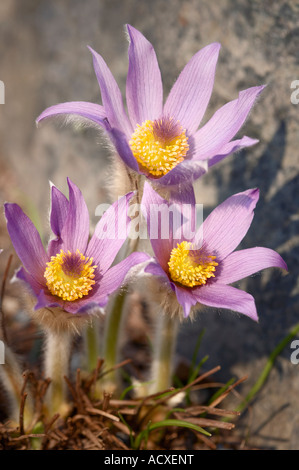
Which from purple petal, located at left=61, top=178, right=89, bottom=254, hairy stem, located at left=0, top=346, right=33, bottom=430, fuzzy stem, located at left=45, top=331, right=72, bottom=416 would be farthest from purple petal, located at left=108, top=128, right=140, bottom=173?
hairy stem, located at left=0, top=346, right=33, bottom=430

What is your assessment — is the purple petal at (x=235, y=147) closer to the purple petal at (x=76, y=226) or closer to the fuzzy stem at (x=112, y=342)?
the purple petal at (x=76, y=226)

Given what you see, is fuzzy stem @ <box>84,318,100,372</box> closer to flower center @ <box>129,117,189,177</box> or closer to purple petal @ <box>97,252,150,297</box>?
purple petal @ <box>97,252,150,297</box>

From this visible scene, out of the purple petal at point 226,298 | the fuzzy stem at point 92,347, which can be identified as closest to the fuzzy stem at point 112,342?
the fuzzy stem at point 92,347

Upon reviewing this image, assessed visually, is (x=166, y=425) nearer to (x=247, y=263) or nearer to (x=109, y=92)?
(x=247, y=263)

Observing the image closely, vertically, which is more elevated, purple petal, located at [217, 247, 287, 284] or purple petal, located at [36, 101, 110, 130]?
purple petal, located at [36, 101, 110, 130]

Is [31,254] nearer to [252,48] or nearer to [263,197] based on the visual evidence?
[263,197]
